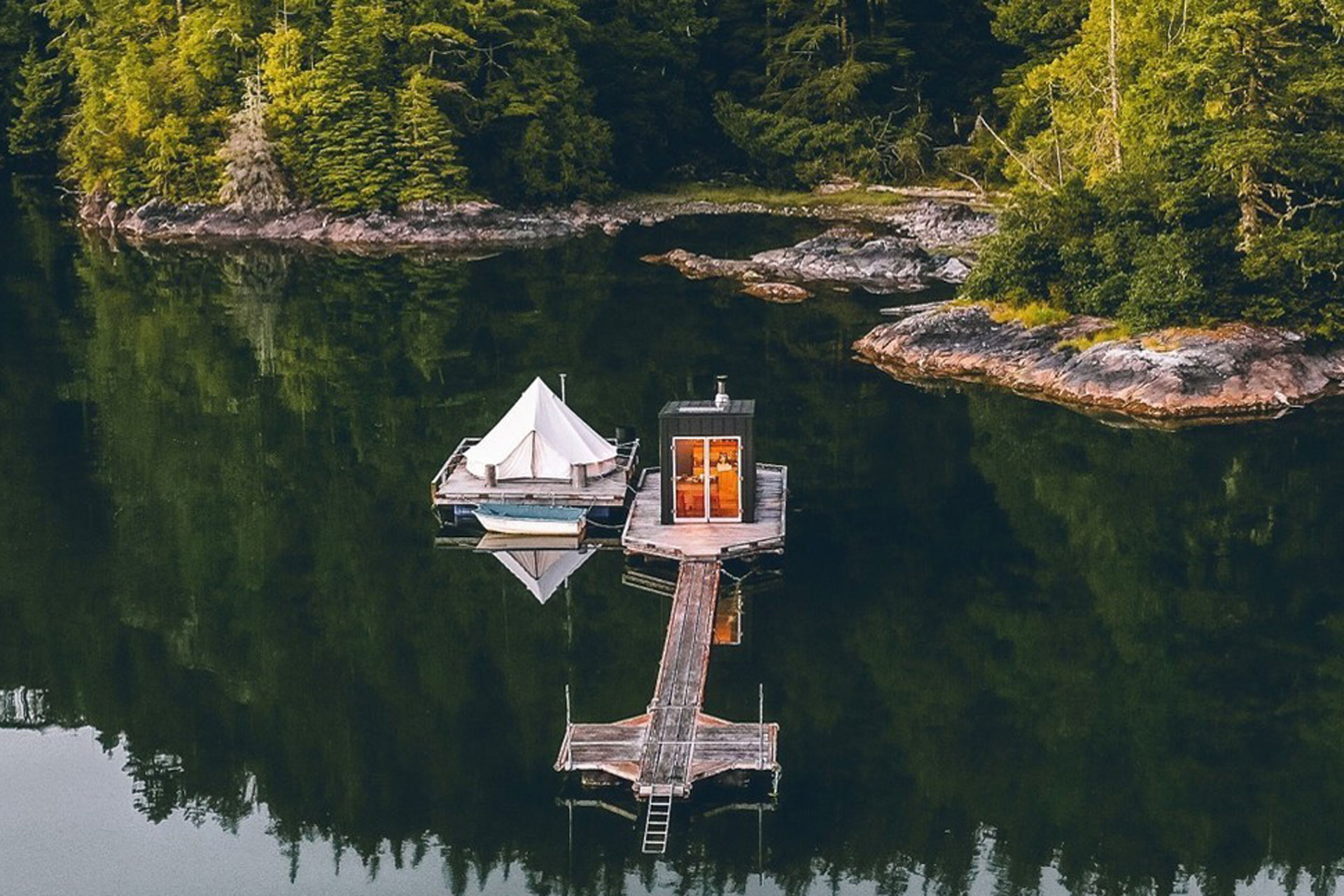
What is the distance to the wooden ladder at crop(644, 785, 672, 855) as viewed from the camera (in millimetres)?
29641

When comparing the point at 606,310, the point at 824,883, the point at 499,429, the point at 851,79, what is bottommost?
the point at 824,883

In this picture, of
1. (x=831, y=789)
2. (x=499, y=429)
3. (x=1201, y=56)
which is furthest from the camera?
(x=1201, y=56)

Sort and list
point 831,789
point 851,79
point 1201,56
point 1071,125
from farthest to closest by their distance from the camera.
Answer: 1. point 851,79
2. point 1071,125
3. point 1201,56
4. point 831,789

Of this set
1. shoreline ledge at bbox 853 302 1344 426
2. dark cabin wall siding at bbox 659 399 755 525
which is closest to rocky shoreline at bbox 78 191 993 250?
shoreline ledge at bbox 853 302 1344 426

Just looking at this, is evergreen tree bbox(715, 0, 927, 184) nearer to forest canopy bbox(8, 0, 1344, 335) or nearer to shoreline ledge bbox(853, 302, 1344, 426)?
forest canopy bbox(8, 0, 1344, 335)

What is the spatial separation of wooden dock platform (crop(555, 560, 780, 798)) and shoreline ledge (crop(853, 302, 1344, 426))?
83.1 ft

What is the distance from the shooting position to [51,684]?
122 feet

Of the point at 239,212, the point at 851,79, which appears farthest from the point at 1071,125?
the point at 239,212

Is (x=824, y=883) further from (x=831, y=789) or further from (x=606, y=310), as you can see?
(x=606, y=310)

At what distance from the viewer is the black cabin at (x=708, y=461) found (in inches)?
1713

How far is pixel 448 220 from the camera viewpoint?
9169 centimetres

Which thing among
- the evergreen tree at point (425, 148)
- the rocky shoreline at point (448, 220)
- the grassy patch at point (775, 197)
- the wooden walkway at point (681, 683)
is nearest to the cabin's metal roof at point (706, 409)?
the wooden walkway at point (681, 683)

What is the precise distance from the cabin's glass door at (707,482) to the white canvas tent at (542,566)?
277cm

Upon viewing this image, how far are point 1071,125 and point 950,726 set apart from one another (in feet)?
137
